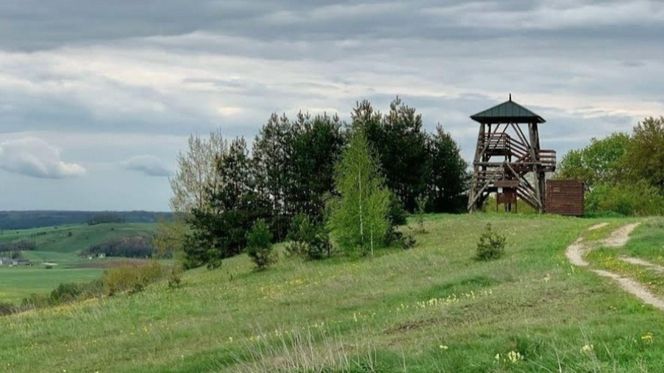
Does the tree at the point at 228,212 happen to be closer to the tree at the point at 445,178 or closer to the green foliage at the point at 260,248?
the tree at the point at 445,178

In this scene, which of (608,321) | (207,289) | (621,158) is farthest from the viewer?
(621,158)

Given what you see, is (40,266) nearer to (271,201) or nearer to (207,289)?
(271,201)

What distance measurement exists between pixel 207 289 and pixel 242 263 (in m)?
11.8

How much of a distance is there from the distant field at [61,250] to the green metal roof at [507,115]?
2035 inches

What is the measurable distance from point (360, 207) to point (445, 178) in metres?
30.5

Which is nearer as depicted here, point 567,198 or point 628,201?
point 567,198

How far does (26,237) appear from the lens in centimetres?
18450

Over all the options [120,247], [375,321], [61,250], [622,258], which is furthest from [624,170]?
[61,250]

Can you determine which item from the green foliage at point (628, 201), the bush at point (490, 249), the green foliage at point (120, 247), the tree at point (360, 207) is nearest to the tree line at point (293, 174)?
the green foliage at point (628, 201)

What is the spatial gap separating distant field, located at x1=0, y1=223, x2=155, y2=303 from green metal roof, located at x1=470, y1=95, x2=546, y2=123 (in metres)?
51.7

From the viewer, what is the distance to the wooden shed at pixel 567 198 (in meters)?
57.0

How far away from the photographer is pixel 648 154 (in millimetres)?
Result: 77062

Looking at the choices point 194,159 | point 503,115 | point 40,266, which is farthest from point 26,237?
point 503,115

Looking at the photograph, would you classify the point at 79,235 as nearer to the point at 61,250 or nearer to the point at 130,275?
the point at 61,250
